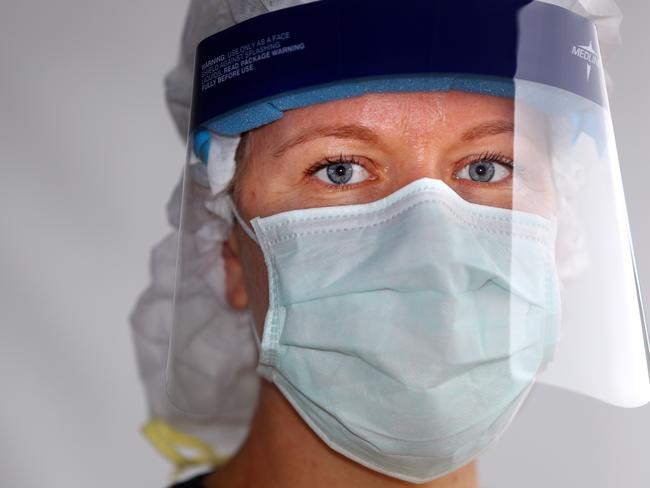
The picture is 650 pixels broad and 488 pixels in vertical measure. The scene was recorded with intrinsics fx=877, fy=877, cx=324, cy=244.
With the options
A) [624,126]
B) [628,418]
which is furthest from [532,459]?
[624,126]

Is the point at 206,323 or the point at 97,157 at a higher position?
the point at 97,157

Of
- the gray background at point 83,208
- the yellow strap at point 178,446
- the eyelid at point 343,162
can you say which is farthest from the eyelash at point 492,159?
the yellow strap at point 178,446

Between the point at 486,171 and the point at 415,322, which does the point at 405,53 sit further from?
the point at 415,322

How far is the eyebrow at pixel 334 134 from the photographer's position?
4.49ft

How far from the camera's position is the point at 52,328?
2.18 meters

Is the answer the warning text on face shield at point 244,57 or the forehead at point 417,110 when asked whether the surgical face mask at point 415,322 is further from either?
the warning text on face shield at point 244,57

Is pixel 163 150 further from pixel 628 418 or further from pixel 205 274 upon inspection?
pixel 628 418

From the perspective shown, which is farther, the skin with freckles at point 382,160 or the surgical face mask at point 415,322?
the skin with freckles at point 382,160

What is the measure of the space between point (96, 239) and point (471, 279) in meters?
1.25

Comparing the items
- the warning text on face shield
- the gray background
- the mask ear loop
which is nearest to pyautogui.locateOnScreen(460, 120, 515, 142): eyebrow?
the warning text on face shield

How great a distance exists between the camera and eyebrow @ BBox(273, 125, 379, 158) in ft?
4.49

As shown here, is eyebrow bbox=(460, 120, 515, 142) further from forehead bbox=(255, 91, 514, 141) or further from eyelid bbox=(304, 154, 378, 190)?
eyelid bbox=(304, 154, 378, 190)

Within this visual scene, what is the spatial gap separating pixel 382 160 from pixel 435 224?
16 cm

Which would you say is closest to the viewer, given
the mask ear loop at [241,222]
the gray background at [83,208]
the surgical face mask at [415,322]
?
the surgical face mask at [415,322]
